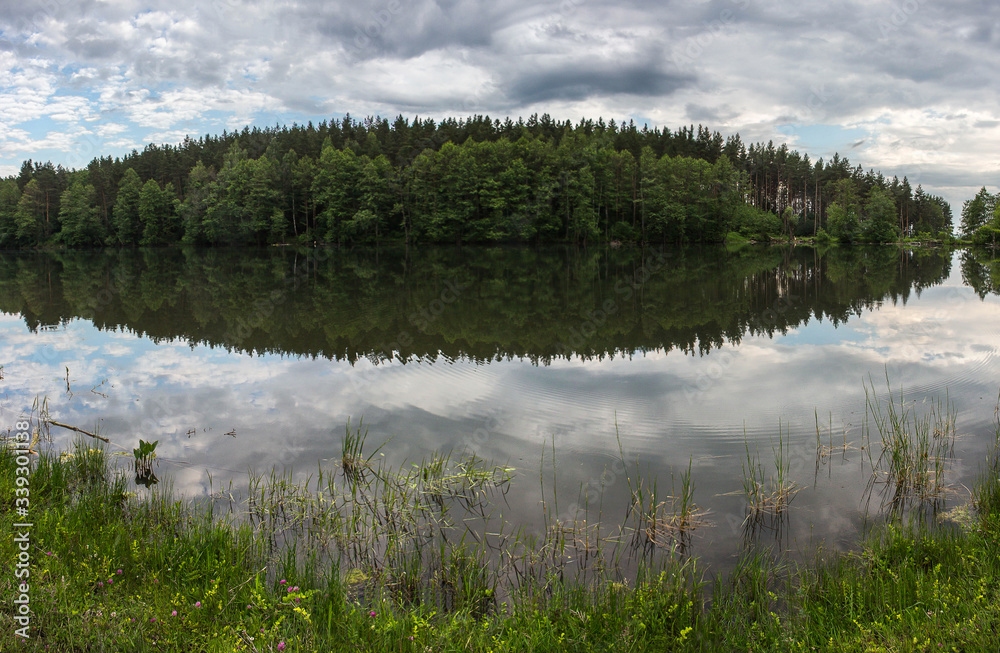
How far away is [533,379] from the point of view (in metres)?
12.7

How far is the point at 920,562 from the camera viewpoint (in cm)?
535

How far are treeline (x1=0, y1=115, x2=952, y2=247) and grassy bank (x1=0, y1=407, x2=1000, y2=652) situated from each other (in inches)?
2828

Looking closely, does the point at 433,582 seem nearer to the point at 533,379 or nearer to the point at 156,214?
the point at 533,379

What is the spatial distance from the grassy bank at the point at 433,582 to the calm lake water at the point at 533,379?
726 mm

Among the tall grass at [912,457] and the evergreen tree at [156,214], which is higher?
the evergreen tree at [156,214]

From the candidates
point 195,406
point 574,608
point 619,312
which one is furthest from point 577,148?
point 574,608

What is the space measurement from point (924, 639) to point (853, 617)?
0.63 meters

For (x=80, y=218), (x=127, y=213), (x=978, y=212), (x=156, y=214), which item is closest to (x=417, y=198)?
(x=156, y=214)

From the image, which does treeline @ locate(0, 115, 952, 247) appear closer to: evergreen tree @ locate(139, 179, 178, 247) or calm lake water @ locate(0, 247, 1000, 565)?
evergreen tree @ locate(139, 179, 178, 247)

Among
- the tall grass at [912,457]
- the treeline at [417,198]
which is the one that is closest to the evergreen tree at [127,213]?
the treeline at [417,198]

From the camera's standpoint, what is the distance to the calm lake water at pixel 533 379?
8.15 metres

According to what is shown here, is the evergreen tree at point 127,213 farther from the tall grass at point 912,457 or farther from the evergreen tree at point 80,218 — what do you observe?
the tall grass at point 912,457

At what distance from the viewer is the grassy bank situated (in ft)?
13.2

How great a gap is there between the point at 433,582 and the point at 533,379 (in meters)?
7.46
